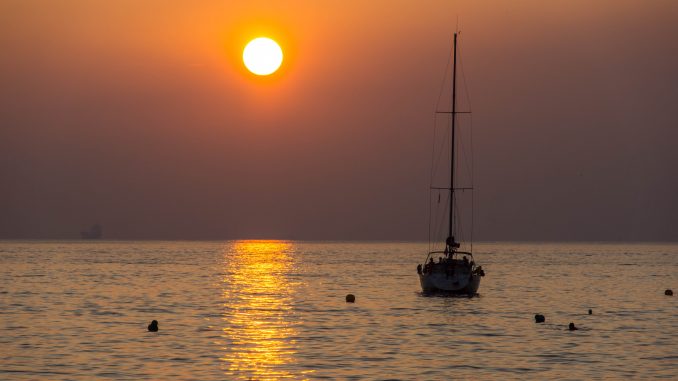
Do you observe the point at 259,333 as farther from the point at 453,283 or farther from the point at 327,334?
the point at 453,283

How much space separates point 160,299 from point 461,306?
28.0 meters

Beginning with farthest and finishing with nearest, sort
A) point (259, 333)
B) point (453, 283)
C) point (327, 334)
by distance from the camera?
point (453, 283), point (259, 333), point (327, 334)

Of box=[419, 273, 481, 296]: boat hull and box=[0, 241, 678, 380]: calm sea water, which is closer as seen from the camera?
box=[0, 241, 678, 380]: calm sea water

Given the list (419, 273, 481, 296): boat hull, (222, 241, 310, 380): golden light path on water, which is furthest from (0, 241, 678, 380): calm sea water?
(419, 273, 481, 296): boat hull

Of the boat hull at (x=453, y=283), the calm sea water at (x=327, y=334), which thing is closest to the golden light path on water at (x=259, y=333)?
the calm sea water at (x=327, y=334)

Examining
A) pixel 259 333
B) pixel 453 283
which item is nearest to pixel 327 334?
pixel 259 333

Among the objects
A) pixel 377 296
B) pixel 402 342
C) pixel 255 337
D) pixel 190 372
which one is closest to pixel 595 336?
pixel 402 342

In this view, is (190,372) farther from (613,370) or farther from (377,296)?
(377,296)

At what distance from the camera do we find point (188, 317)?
78812mm

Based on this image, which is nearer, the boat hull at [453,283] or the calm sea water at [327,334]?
the calm sea water at [327,334]

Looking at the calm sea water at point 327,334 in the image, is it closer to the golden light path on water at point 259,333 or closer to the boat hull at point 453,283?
the golden light path on water at point 259,333

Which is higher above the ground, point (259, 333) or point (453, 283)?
point (453, 283)

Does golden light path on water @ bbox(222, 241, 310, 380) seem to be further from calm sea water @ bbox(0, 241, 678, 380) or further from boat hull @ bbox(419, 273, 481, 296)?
boat hull @ bbox(419, 273, 481, 296)

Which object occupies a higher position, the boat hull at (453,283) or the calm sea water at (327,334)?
the boat hull at (453,283)
